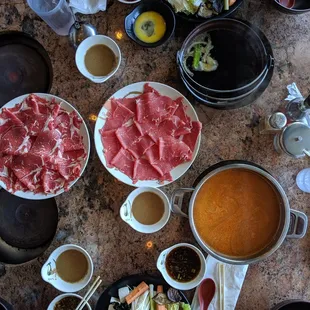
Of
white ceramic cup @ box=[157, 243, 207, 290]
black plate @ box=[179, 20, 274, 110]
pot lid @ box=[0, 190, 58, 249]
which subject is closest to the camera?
white ceramic cup @ box=[157, 243, 207, 290]

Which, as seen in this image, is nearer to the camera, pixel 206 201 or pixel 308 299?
pixel 206 201

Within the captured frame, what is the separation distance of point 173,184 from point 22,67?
910mm

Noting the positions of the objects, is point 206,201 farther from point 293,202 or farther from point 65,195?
point 65,195

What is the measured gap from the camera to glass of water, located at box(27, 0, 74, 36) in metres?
1.97

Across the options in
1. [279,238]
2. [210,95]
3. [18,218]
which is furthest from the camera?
[18,218]

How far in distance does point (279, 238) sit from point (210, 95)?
2.21 feet

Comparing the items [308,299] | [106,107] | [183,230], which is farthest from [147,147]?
[308,299]

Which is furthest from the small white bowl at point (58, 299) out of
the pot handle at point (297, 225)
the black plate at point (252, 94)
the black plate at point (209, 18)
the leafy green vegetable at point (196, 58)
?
the black plate at point (209, 18)

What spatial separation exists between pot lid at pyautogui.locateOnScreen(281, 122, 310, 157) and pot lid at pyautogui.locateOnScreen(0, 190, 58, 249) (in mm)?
1093

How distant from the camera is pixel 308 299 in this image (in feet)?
6.64

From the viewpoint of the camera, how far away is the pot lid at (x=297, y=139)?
1927mm

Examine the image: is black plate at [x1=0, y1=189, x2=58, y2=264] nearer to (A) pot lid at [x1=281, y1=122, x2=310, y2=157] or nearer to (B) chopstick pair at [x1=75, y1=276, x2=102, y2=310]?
(B) chopstick pair at [x1=75, y1=276, x2=102, y2=310]

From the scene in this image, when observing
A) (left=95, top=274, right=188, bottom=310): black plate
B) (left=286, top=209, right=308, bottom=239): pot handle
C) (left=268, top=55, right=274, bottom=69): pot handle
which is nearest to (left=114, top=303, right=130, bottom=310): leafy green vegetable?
(left=95, top=274, right=188, bottom=310): black plate

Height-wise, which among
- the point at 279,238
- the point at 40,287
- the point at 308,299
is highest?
the point at 279,238
